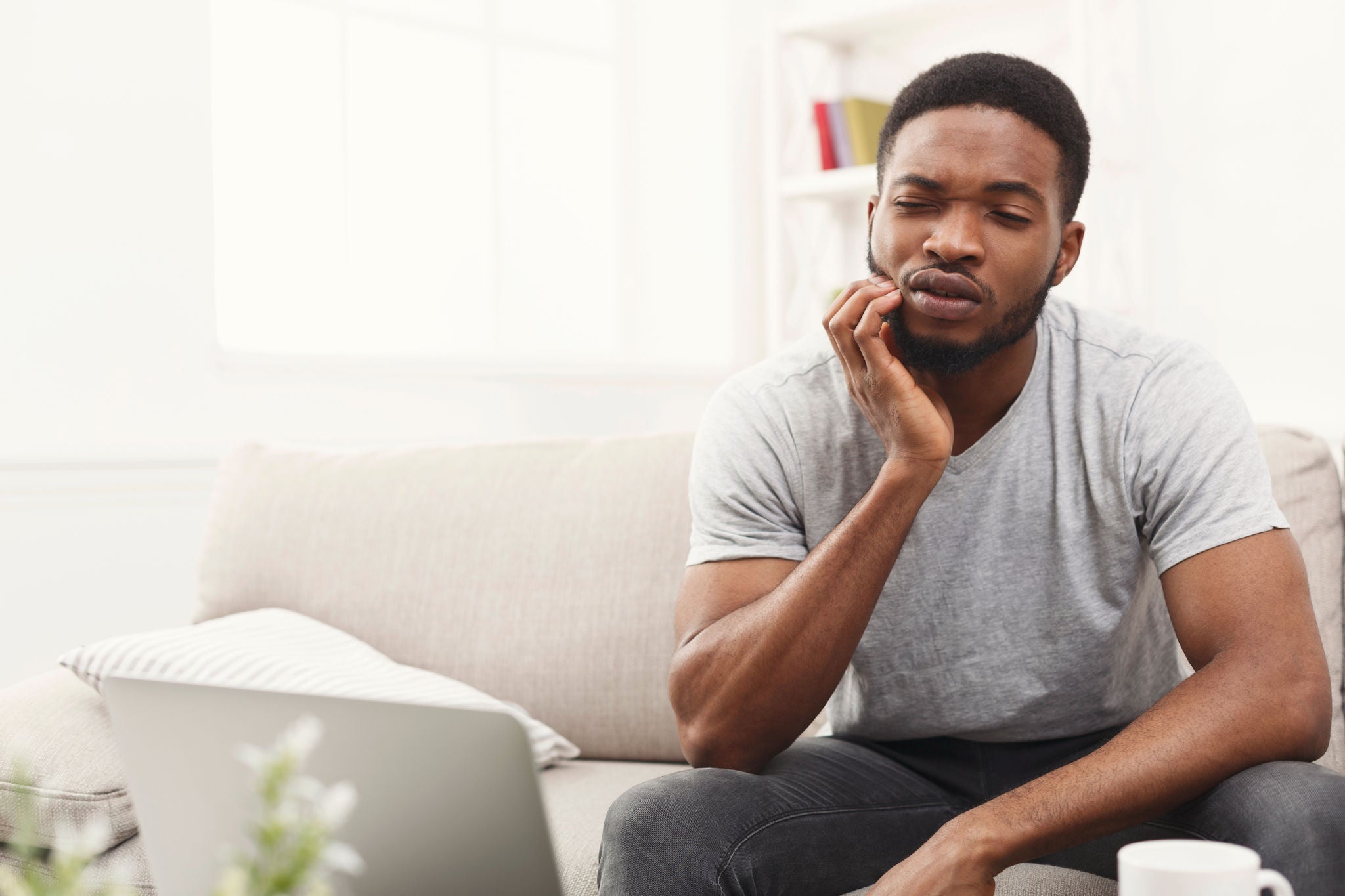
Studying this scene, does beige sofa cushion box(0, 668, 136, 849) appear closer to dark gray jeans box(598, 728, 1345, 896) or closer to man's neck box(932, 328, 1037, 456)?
dark gray jeans box(598, 728, 1345, 896)

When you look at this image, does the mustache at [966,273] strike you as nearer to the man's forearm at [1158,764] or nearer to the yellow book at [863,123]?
the man's forearm at [1158,764]

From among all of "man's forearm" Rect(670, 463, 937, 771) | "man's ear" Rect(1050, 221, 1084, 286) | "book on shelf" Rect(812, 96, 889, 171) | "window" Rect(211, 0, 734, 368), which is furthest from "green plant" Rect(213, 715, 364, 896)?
"book on shelf" Rect(812, 96, 889, 171)

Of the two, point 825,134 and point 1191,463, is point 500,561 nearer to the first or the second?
point 1191,463

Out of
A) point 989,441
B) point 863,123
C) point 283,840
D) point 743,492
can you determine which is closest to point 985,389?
point 989,441

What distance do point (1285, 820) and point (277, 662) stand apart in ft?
3.80

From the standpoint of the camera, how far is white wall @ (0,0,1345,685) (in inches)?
91.0

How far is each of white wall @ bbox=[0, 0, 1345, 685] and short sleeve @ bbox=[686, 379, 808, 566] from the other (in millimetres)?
1470

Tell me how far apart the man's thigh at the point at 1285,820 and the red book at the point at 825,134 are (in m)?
2.37

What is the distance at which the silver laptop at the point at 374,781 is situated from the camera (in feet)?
2.17

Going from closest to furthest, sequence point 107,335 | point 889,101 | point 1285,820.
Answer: point 1285,820 < point 107,335 < point 889,101

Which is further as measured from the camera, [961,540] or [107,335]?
[107,335]

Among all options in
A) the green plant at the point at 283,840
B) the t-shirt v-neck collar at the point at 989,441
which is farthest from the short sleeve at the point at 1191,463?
the green plant at the point at 283,840

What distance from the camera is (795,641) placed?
1217 millimetres

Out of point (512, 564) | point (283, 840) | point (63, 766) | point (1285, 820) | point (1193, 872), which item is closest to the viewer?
point (283, 840)
